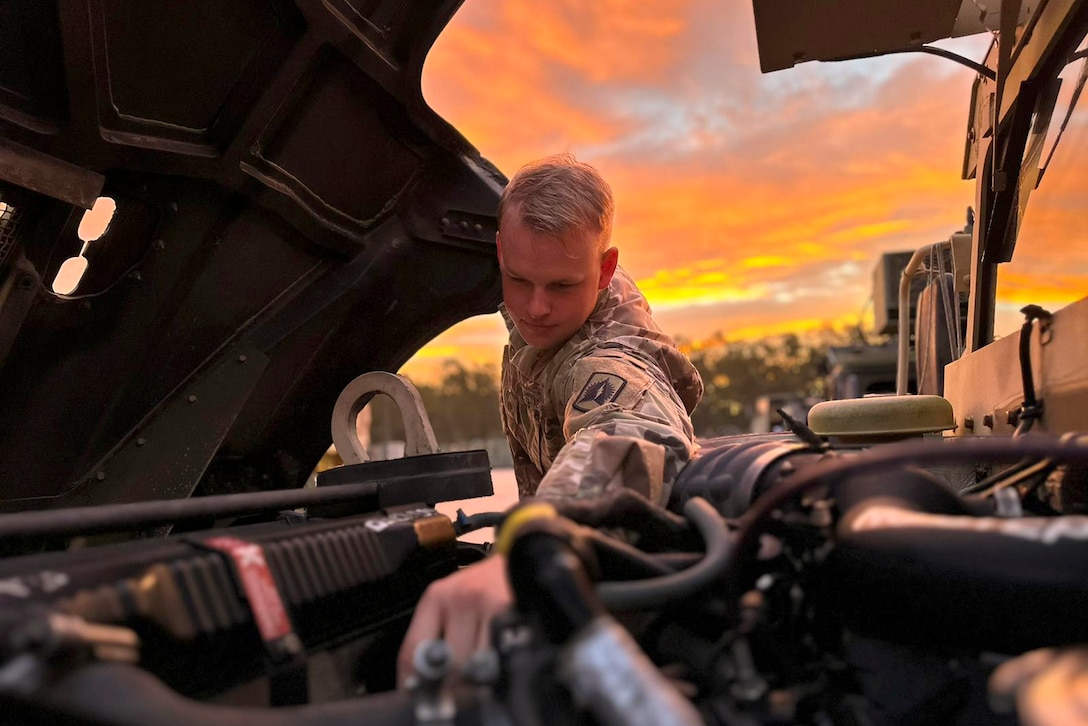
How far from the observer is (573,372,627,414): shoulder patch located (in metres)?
1.54

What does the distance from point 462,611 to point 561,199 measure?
108cm

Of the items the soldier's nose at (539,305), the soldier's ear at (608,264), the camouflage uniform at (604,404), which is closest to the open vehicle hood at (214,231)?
the camouflage uniform at (604,404)

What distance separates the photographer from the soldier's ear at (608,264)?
2.00m

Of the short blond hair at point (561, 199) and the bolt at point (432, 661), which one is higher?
the short blond hair at point (561, 199)

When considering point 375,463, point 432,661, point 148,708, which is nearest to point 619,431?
point 375,463

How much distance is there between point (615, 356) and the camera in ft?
5.65

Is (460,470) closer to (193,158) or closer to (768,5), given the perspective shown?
(193,158)

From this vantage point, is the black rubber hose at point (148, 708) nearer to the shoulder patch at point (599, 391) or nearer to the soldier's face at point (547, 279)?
the shoulder patch at point (599, 391)

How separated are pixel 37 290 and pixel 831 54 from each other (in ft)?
8.94

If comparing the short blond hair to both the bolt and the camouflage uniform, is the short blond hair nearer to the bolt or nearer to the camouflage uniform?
the camouflage uniform

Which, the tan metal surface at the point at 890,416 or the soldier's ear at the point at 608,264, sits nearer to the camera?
the soldier's ear at the point at 608,264

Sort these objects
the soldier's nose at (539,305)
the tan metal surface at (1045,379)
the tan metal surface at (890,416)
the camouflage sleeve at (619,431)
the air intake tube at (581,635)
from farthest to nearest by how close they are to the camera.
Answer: the tan metal surface at (890,416) → the soldier's nose at (539,305) → the tan metal surface at (1045,379) → the camouflage sleeve at (619,431) → the air intake tube at (581,635)

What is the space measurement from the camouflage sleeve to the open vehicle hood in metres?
0.86

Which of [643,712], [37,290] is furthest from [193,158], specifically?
[643,712]
